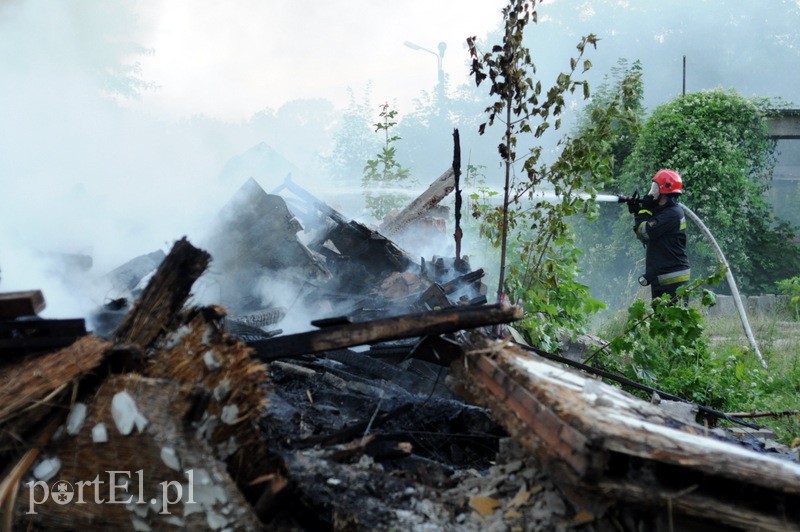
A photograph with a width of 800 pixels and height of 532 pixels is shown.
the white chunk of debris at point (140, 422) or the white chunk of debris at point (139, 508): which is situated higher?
the white chunk of debris at point (140, 422)

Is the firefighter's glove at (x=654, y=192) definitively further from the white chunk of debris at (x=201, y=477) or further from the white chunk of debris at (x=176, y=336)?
the white chunk of debris at (x=201, y=477)

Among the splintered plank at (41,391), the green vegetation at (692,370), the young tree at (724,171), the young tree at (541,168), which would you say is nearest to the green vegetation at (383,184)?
the young tree at (724,171)

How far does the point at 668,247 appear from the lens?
854cm

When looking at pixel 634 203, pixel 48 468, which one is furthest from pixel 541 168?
pixel 48 468

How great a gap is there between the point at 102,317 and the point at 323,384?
5.54 feet

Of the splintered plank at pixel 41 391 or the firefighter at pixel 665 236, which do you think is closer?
the splintered plank at pixel 41 391

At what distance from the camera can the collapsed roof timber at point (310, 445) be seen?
2.19m

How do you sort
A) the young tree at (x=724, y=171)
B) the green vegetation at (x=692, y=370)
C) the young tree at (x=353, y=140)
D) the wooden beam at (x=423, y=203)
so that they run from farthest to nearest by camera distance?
the young tree at (x=353, y=140)
the young tree at (x=724, y=171)
the wooden beam at (x=423, y=203)
the green vegetation at (x=692, y=370)

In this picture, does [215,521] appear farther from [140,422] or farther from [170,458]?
[140,422]

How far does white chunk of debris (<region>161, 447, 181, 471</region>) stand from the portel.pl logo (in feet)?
0.15

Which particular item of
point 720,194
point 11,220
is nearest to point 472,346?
point 11,220

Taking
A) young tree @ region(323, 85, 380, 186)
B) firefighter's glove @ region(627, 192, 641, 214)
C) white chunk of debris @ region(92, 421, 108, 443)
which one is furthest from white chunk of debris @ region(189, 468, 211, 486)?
young tree @ region(323, 85, 380, 186)

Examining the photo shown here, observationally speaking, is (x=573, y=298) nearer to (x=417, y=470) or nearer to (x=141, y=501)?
(x=417, y=470)

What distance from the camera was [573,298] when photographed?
253 inches
